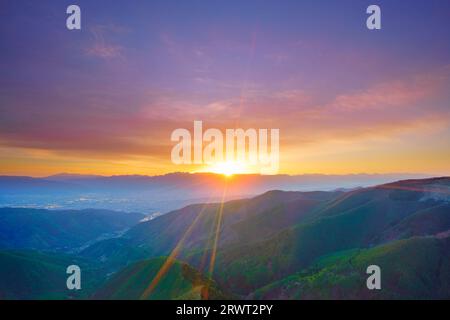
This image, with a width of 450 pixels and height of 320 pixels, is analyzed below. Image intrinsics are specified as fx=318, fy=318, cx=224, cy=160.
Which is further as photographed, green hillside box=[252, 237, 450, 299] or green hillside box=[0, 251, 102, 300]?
green hillside box=[0, 251, 102, 300]

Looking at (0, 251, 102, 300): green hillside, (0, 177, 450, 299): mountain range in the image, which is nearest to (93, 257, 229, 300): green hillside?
(0, 177, 450, 299): mountain range

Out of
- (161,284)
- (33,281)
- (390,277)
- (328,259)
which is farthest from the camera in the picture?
(33,281)

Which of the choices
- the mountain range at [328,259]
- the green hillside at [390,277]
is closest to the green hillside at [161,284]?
the mountain range at [328,259]

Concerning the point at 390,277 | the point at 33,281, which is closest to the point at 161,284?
the point at 390,277

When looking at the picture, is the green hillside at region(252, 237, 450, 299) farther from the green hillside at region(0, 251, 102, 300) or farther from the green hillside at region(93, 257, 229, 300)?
the green hillside at region(0, 251, 102, 300)

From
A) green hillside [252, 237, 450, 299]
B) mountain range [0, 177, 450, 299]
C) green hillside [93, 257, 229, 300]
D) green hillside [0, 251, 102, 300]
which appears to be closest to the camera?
green hillside [93, 257, 229, 300]

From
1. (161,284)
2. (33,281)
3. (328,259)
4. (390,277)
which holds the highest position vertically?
(390,277)

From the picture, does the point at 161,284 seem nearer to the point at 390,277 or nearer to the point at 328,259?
the point at 390,277
